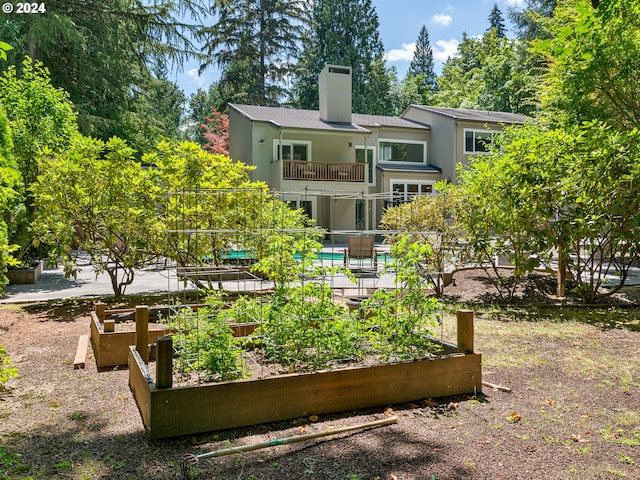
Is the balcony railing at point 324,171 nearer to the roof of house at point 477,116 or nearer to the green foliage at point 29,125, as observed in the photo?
the roof of house at point 477,116

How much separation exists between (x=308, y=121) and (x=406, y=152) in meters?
6.56

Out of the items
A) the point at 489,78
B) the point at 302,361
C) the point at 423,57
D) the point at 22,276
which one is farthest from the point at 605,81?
the point at 423,57

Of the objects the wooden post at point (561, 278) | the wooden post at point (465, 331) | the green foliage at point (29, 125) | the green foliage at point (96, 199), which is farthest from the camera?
the green foliage at point (29, 125)

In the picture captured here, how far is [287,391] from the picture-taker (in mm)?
3590

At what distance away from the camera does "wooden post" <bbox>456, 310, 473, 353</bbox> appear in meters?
4.25

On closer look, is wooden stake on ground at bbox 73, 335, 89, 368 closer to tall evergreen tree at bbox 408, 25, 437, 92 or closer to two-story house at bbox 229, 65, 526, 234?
two-story house at bbox 229, 65, 526, 234

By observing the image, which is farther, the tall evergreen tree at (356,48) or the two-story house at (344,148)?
the tall evergreen tree at (356,48)

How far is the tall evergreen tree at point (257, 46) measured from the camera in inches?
1390

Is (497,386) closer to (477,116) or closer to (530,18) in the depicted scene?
(477,116)

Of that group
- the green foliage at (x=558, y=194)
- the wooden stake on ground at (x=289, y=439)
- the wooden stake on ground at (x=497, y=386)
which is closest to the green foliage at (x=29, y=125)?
the wooden stake on ground at (x=289, y=439)

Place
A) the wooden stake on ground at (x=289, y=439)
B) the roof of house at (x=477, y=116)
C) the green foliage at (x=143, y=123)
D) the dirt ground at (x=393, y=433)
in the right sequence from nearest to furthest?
1. the dirt ground at (x=393, y=433)
2. the wooden stake on ground at (x=289, y=439)
3. the green foliage at (x=143, y=123)
4. the roof of house at (x=477, y=116)

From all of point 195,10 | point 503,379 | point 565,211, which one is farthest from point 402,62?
point 503,379

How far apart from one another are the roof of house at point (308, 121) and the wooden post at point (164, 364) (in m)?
18.6

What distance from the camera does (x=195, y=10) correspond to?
63.0ft
